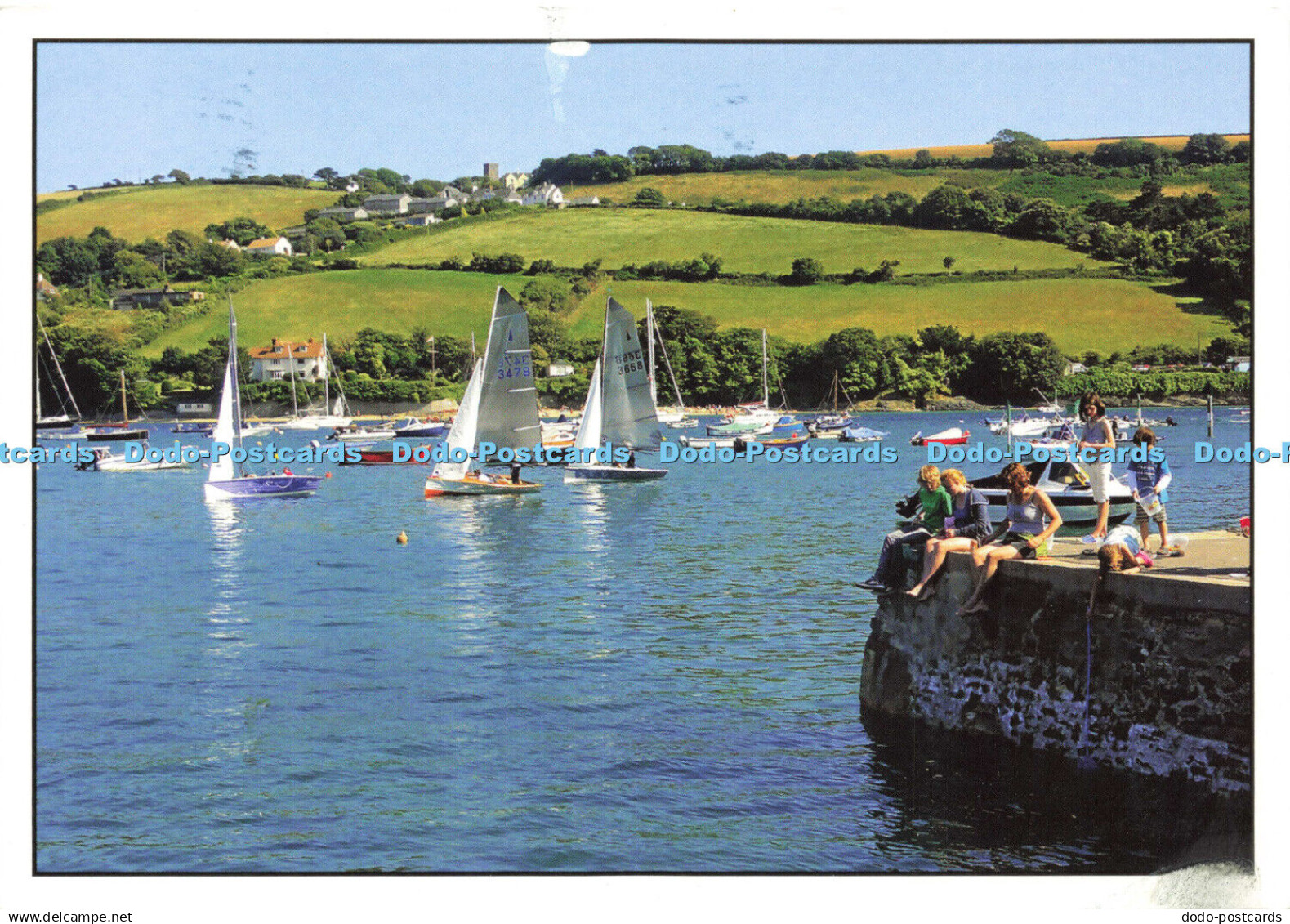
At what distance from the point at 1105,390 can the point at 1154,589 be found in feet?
337

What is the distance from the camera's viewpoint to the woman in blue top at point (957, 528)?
1323 centimetres

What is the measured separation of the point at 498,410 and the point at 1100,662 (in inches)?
1667

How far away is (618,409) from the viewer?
59281mm

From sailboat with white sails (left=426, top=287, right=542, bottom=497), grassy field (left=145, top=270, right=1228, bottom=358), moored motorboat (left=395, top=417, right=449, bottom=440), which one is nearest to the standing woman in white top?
sailboat with white sails (left=426, top=287, right=542, bottom=497)

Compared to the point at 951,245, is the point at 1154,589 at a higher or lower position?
lower

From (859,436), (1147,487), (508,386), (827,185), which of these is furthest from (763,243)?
(1147,487)

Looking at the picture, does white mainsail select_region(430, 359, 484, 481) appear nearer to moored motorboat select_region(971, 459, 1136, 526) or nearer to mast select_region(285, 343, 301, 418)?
moored motorboat select_region(971, 459, 1136, 526)

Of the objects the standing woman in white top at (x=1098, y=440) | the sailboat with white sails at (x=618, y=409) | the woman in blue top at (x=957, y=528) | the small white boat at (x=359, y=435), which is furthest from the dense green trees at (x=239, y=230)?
the woman in blue top at (x=957, y=528)

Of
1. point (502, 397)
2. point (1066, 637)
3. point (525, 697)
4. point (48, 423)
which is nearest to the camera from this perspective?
point (1066, 637)

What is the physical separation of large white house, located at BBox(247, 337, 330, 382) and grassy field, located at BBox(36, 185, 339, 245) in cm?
1126

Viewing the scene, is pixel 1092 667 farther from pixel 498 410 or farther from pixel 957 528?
pixel 498 410

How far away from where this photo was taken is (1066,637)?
478 inches
